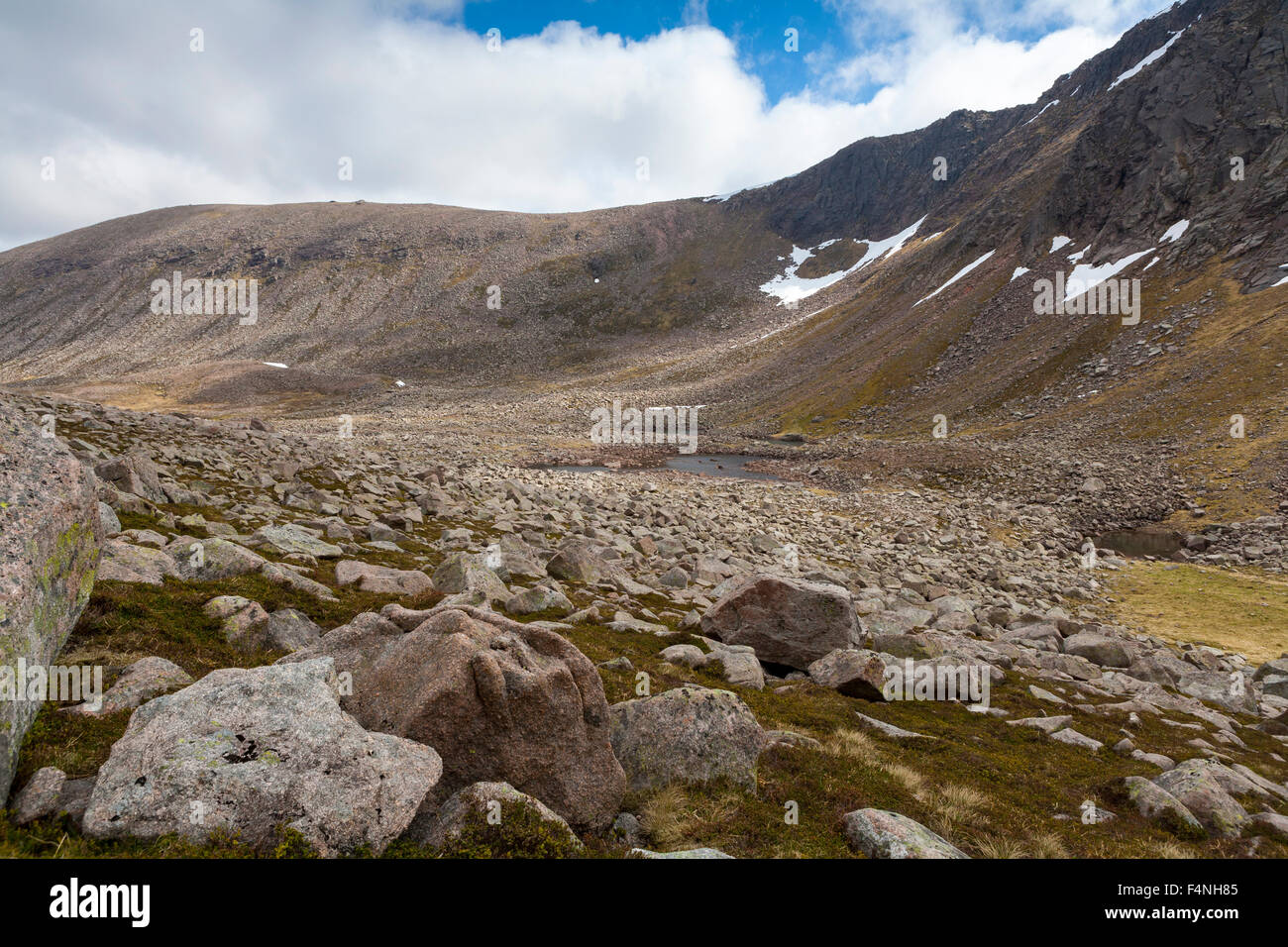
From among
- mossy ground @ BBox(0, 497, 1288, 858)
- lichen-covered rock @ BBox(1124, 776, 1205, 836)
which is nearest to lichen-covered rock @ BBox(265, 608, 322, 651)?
mossy ground @ BBox(0, 497, 1288, 858)

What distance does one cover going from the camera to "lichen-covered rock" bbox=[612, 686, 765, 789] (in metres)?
8.79

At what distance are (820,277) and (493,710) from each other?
19978cm

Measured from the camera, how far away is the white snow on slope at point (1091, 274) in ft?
246

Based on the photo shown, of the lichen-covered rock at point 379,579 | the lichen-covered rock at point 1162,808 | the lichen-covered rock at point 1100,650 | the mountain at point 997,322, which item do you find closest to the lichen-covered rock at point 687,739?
the lichen-covered rock at point 1162,808

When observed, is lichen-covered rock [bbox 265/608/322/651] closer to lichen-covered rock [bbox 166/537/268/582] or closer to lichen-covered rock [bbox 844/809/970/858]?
lichen-covered rock [bbox 166/537/268/582]

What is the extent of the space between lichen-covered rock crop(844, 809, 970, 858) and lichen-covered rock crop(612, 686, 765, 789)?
168 centimetres

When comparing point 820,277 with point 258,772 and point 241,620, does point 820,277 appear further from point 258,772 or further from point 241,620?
point 258,772

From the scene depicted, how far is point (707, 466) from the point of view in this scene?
66.8 meters

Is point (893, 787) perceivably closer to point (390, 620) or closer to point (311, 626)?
point (390, 620)

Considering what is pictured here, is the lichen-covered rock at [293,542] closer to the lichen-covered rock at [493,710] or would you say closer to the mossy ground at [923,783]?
the mossy ground at [923,783]

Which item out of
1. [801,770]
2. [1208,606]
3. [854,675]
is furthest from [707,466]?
[801,770]

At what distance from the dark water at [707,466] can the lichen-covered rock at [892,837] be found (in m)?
51.3

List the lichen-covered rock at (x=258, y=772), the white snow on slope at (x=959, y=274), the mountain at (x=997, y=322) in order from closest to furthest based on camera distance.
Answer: the lichen-covered rock at (x=258, y=772), the mountain at (x=997, y=322), the white snow on slope at (x=959, y=274)

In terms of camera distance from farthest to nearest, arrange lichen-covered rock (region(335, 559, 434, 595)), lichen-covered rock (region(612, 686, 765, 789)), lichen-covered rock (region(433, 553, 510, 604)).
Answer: lichen-covered rock (region(433, 553, 510, 604)) < lichen-covered rock (region(335, 559, 434, 595)) < lichen-covered rock (region(612, 686, 765, 789))
